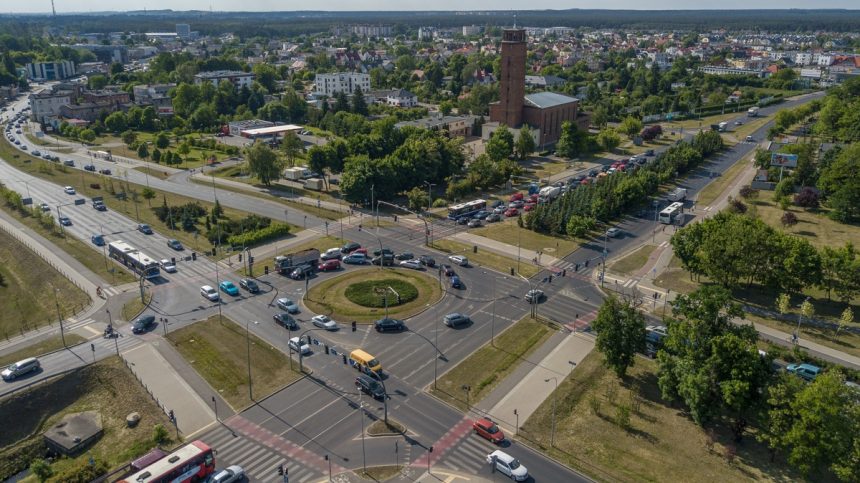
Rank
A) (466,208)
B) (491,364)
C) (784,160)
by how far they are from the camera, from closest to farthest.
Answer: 1. (491,364)
2. (466,208)
3. (784,160)

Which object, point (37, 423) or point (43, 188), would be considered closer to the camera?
point (37, 423)

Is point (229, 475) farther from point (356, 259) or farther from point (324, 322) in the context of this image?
point (356, 259)

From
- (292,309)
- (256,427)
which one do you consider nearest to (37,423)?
(256,427)

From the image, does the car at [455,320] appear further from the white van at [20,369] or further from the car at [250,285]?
the white van at [20,369]

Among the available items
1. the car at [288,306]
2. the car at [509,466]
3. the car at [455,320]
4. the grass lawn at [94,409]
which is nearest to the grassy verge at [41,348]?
the grass lawn at [94,409]

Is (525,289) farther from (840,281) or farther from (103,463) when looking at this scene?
(103,463)

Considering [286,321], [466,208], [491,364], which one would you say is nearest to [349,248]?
[286,321]
